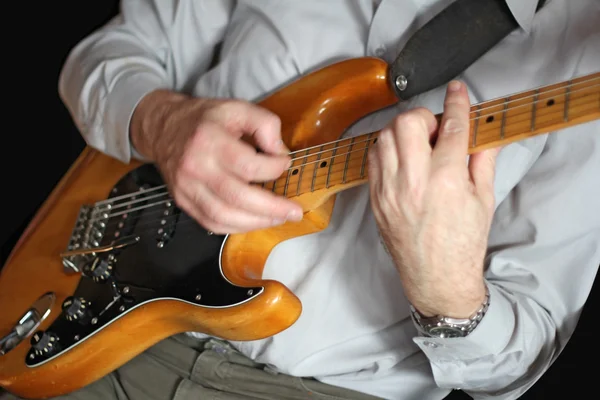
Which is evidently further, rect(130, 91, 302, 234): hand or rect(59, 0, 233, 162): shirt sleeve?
rect(59, 0, 233, 162): shirt sleeve

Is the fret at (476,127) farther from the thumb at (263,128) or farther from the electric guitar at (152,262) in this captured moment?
the thumb at (263,128)

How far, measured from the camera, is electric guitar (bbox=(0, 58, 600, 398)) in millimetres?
765

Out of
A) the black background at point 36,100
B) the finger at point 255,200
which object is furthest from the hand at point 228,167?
the black background at point 36,100

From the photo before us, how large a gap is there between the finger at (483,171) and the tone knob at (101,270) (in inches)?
21.0

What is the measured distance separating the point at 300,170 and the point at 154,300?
0.27 meters

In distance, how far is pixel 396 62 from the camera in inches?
31.0

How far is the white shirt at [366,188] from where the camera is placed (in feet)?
2.45

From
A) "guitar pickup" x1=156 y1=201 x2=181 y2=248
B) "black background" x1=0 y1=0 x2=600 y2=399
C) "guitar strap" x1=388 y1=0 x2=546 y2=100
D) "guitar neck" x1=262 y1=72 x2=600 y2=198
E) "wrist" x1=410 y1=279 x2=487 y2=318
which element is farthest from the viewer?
"black background" x1=0 y1=0 x2=600 y2=399

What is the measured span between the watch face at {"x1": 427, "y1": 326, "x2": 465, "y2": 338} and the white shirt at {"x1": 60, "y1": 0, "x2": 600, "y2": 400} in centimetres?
1

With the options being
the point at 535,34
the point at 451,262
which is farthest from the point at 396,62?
the point at 451,262

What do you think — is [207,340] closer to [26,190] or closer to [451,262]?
[451,262]

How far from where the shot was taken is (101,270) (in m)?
0.90

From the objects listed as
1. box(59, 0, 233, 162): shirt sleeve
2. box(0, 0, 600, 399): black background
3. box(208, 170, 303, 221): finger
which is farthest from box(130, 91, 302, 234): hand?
box(0, 0, 600, 399): black background

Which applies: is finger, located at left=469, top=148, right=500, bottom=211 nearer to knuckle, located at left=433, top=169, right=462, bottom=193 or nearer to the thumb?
knuckle, located at left=433, top=169, right=462, bottom=193
